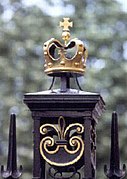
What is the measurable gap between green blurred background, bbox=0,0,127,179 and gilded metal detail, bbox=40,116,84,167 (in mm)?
11211

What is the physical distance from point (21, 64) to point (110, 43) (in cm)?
157

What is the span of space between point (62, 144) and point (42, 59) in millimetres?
12656

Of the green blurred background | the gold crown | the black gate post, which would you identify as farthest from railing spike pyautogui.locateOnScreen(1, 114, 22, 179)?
the green blurred background

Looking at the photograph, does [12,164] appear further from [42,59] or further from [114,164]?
[42,59]

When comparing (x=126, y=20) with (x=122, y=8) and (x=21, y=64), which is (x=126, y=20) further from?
(x=21, y=64)

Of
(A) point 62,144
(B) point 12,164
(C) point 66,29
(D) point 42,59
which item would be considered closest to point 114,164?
(A) point 62,144

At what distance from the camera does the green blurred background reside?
51.4 ft

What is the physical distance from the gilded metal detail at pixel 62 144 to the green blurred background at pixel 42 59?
36.8 feet

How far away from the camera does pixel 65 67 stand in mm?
4016

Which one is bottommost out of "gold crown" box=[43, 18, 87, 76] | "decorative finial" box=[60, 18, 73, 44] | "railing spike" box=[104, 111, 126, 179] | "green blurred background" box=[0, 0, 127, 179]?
"railing spike" box=[104, 111, 126, 179]

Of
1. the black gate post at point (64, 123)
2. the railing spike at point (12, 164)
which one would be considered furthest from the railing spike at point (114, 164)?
the railing spike at point (12, 164)

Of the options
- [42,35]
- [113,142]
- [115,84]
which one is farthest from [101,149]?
[113,142]

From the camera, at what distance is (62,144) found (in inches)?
156

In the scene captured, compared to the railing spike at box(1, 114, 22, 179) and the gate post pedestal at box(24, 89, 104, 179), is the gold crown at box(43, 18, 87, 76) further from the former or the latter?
the railing spike at box(1, 114, 22, 179)
